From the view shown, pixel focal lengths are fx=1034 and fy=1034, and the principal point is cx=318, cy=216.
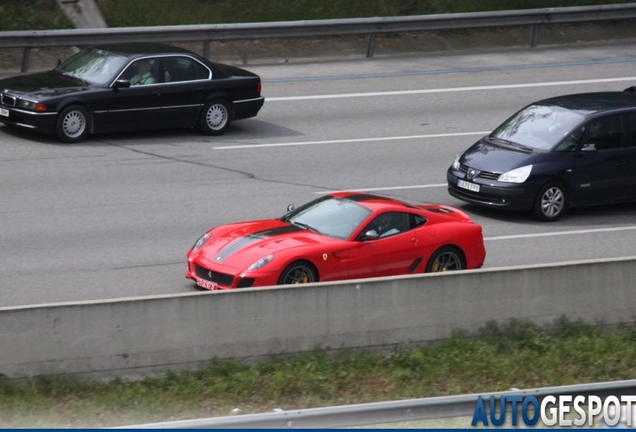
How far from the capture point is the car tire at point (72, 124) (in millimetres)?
17438

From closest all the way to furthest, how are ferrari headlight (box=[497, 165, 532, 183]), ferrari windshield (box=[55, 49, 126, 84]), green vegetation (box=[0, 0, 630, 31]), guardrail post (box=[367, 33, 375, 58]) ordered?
1. ferrari headlight (box=[497, 165, 532, 183])
2. ferrari windshield (box=[55, 49, 126, 84])
3. green vegetation (box=[0, 0, 630, 31])
4. guardrail post (box=[367, 33, 375, 58])

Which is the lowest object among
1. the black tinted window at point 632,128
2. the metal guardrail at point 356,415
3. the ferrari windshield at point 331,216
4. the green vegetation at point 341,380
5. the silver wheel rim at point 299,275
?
the green vegetation at point 341,380

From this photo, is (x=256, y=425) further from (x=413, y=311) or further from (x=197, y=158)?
(x=197, y=158)

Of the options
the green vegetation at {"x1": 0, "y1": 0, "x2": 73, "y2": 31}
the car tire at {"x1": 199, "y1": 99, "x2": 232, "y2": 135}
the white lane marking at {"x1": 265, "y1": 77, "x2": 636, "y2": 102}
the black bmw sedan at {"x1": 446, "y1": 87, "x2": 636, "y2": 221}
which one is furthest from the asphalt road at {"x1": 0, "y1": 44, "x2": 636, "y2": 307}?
the green vegetation at {"x1": 0, "y1": 0, "x2": 73, "y2": 31}

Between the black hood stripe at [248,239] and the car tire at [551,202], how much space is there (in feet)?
16.2

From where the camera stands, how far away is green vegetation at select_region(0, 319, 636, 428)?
29.1ft

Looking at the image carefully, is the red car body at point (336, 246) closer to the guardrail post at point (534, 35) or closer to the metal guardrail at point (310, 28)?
the metal guardrail at point (310, 28)

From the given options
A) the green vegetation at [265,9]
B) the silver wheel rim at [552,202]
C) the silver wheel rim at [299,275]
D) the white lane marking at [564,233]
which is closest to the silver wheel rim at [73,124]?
the white lane marking at [564,233]

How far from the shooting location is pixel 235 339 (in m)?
10.0

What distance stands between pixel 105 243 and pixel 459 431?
22.5 feet

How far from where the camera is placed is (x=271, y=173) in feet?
55.3

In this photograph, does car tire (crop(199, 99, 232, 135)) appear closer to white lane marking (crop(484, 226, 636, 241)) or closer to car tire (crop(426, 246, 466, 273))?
white lane marking (crop(484, 226, 636, 241))

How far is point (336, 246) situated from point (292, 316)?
154 cm

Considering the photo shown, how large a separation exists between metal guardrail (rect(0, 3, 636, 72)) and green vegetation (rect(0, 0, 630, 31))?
2.43 metres
